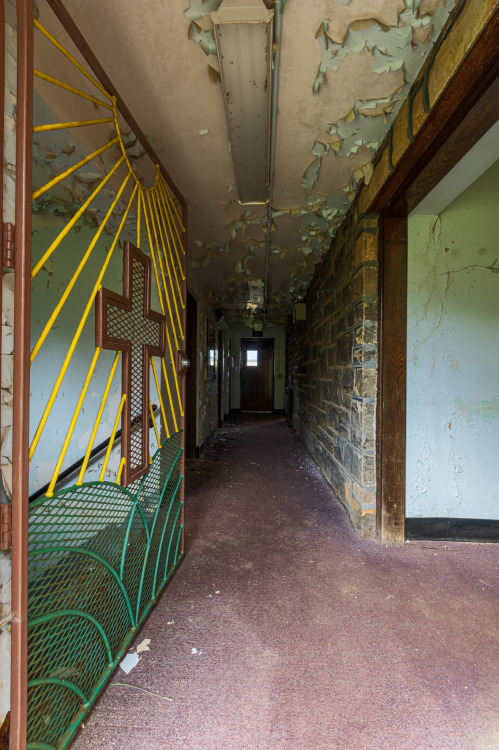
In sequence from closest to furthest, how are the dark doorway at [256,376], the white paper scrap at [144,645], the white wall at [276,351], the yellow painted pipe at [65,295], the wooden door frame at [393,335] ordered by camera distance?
the yellow painted pipe at [65,295] < the white paper scrap at [144,645] < the wooden door frame at [393,335] < the white wall at [276,351] < the dark doorway at [256,376]

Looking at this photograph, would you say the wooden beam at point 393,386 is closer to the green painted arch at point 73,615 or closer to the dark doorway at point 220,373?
the green painted arch at point 73,615

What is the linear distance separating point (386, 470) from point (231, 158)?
1984 millimetres

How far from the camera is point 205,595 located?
1490 mm

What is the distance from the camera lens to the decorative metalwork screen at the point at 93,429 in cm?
88

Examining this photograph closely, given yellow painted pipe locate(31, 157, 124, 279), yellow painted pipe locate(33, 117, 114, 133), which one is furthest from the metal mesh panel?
yellow painted pipe locate(33, 117, 114, 133)

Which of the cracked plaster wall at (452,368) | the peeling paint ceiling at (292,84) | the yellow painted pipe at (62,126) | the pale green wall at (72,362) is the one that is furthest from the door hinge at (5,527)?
the cracked plaster wall at (452,368)

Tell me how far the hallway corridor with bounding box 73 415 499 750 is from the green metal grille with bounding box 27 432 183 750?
74mm

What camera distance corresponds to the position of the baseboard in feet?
6.62

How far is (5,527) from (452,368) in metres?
2.27

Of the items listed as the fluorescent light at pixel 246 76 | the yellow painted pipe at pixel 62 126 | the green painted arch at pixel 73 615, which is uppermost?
the fluorescent light at pixel 246 76

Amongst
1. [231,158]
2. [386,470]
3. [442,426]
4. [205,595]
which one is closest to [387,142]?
[231,158]

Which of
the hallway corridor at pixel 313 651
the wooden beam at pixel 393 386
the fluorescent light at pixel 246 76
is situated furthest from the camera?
the wooden beam at pixel 393 386

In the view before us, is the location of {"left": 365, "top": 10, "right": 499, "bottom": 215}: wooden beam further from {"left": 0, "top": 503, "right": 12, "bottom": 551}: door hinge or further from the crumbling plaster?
{"left": 0, "top": 503, "right": 12, "bottom": 551}: door hinge

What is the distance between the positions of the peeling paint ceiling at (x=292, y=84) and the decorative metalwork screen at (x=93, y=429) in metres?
0.19
